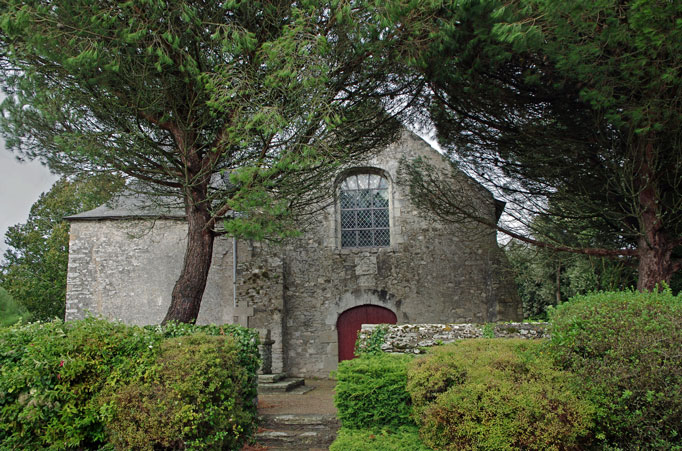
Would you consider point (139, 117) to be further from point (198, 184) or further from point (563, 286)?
point (563, 286)

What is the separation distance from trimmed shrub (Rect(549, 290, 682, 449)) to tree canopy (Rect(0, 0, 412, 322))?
3605 millimetres

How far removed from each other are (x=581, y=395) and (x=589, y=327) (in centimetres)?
59

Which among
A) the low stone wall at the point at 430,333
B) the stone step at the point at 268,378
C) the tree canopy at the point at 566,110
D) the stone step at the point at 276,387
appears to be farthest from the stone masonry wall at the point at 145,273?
the low stone wall at the point at 430,333

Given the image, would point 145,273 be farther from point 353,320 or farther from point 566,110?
point 566,110

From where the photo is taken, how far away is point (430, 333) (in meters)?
7.00

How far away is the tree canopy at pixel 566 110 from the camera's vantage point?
5.62 metres

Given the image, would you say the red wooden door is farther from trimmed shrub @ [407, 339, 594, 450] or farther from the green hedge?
trimmed shrub @ [407, 339, 594, 450]

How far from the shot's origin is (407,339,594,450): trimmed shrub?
12.1 ft

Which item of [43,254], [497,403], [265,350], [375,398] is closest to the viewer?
[497,403]

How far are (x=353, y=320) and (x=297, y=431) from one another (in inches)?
209

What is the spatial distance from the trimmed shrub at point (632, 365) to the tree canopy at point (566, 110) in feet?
9.14

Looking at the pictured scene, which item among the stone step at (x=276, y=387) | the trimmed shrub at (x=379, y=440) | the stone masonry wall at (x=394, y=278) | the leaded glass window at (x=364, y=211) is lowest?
the stone step at (x=276, y=387)

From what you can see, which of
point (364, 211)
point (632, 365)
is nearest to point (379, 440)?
point (632, 365)

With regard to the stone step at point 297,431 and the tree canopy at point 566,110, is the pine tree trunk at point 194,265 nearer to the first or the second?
the stone step at point 297,431
